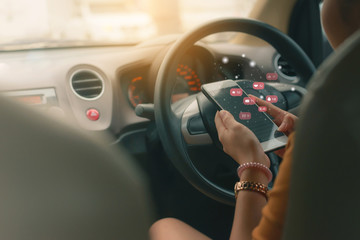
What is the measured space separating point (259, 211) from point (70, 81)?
93cm

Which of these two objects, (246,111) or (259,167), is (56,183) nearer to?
(259,167)

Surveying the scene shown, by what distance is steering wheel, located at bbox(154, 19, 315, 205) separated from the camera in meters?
1.13

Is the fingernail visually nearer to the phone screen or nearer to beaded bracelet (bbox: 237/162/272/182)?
the phone screen

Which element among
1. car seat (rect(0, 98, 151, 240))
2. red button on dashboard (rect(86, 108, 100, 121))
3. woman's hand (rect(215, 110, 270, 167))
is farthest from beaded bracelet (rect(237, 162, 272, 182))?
red button on dashboard (rect(86, 108, 100, 121))

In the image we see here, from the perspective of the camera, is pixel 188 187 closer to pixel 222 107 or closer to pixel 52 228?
pixel 222 107

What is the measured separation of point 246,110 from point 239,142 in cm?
17

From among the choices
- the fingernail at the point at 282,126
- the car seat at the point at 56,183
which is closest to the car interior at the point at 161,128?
the car seat at the point at 56,183

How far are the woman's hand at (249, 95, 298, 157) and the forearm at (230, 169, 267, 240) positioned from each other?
9.6 inches

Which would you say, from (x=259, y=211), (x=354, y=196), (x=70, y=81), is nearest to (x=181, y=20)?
(x=70, y=81)

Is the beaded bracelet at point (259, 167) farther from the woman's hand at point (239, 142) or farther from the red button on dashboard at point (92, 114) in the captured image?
the red button on dashboard at point (92, 114)

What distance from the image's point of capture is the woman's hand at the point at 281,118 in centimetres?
102

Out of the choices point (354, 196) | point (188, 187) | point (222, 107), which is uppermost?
point (354, 196)

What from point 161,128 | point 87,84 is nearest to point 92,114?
point 87,84

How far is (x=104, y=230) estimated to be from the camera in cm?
41
